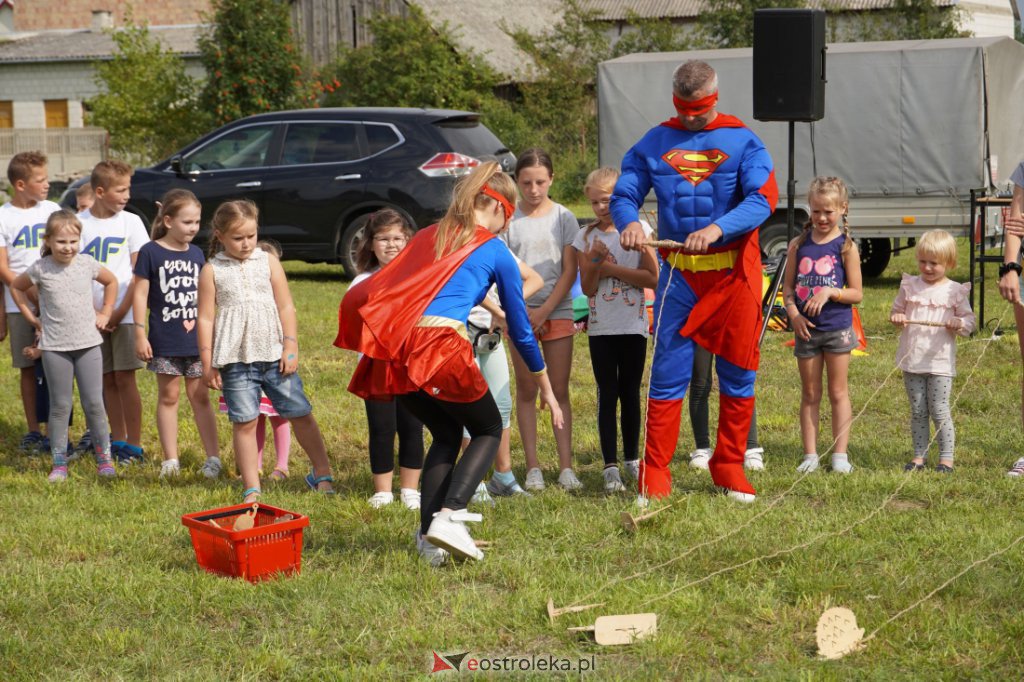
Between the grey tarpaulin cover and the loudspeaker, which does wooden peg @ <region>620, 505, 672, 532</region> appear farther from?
the grey tarpaulin cover

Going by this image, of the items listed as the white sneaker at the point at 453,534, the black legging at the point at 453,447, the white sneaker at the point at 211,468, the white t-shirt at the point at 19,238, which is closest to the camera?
the white sneaker at the point at 453,534

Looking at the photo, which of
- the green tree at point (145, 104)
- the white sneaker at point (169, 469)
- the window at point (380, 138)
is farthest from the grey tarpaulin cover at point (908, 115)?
the green tree at point (145, 104)

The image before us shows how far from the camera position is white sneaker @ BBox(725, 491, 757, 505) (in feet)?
18.1

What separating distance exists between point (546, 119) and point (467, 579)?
89.8ft

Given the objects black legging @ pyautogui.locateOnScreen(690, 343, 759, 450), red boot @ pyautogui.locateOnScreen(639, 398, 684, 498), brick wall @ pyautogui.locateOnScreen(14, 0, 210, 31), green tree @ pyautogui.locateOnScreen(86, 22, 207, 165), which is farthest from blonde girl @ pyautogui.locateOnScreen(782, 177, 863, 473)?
brick wall @ pyautogui.locateOnScreen(14, 0, 210, 31)

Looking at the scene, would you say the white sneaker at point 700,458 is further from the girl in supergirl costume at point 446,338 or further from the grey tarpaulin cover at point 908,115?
the grey tarpaulin cover at point 908,115

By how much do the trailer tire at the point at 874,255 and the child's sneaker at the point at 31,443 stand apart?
10306 millimetres

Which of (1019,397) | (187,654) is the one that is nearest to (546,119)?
(1019,397)

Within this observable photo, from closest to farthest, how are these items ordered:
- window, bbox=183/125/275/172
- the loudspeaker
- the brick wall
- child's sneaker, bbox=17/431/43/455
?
child's sneaker, bbox=17/431/43/455
the loudspeaker
window, bbox=183/125/275/172
the brick wall

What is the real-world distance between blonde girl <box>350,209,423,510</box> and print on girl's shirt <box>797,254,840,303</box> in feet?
6.85

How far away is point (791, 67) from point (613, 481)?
4696 millimetres

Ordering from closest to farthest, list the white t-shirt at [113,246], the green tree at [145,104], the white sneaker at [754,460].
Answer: the white sneaker at [754,460], the white t-shirt at [113,246], the green tree at [145,104]

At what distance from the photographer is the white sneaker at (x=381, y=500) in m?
5.68

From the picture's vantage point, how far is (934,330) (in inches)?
243
